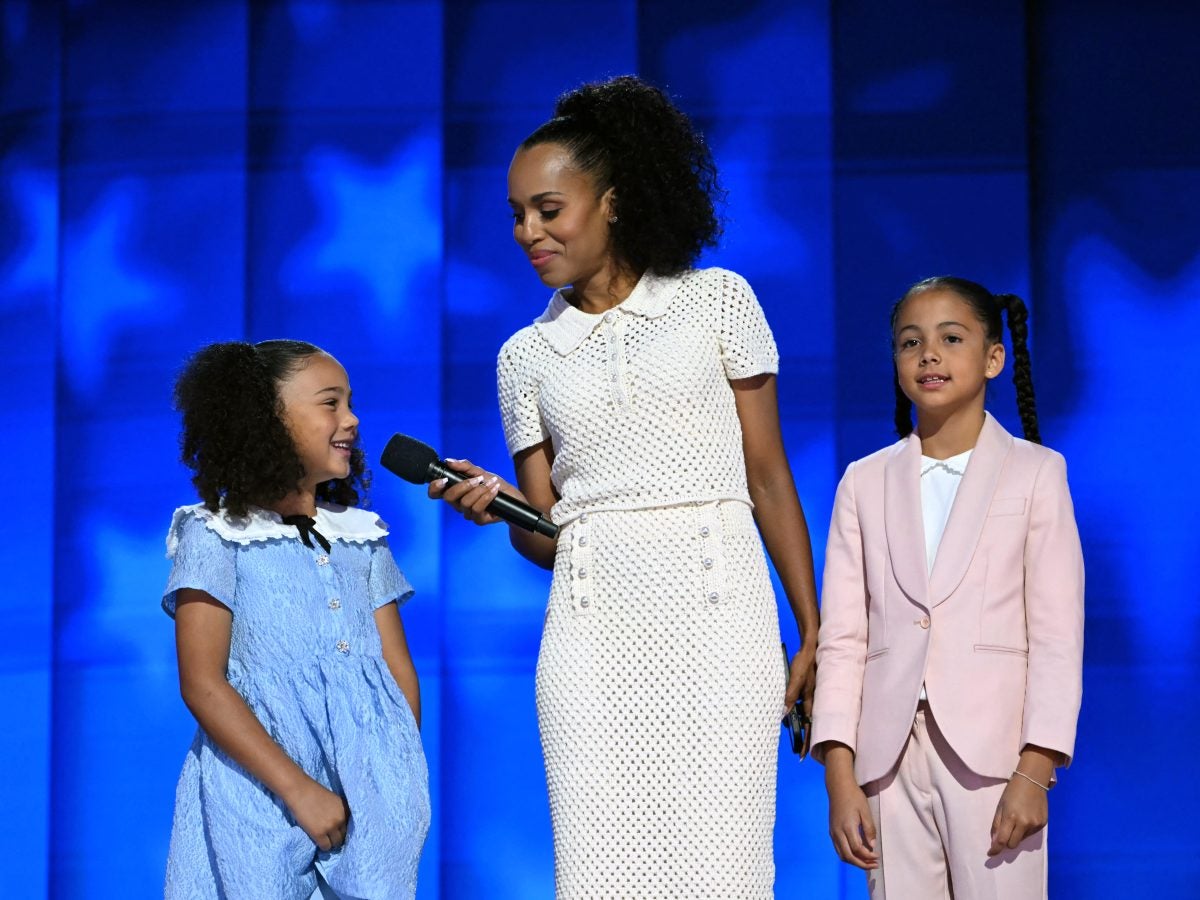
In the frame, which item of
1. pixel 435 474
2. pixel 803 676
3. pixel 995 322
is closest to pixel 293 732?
pixel 435 474

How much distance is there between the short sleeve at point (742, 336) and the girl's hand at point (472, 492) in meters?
0.35

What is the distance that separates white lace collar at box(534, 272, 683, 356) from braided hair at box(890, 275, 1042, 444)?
39 cm

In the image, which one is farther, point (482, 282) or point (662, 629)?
point (482, 282)

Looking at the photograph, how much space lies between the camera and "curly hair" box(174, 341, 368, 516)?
232 centimetres

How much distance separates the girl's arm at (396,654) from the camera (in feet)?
7.83

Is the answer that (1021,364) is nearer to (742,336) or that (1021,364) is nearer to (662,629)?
(742,336)

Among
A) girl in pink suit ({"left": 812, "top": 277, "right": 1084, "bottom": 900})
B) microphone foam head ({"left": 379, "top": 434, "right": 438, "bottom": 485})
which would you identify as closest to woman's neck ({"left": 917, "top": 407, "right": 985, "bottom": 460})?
girl in pink suit ({"left": 812, "top": 277, "right": 1084, "bottom": 900})

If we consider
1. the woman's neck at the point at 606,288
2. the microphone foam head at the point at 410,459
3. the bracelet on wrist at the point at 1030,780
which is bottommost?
the bracelet on wrist at the point at 1030,780

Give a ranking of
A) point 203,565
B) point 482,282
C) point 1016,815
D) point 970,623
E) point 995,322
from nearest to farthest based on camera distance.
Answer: point 1016,815 < point 970,623 < point 203,565 < point 995,322 < point 482,282

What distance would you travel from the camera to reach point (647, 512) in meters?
2.07

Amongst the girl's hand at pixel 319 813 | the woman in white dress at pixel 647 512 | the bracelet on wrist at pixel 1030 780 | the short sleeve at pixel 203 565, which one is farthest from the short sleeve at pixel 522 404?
the bracelet on wrist at pixel 1030 780

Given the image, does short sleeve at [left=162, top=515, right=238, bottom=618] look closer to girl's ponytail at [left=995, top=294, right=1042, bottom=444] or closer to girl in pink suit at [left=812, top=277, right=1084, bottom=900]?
girl in pink suit at [left=812, top=277, right=1084, bottom=900]

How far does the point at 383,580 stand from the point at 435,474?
36cm

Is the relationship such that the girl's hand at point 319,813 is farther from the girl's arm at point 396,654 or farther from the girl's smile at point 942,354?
the girl's smile at point 942,354
